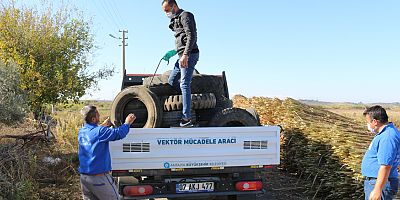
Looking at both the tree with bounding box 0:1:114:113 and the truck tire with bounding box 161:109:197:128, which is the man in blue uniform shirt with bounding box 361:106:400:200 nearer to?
the truck tire with bounding box 161:109:197:128

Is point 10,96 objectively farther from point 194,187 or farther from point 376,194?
point 376,194

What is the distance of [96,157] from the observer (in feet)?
13.9

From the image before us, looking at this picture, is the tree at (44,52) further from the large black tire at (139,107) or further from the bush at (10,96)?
the large black tire at (139,107)

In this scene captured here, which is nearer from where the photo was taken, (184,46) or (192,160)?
(192,160)

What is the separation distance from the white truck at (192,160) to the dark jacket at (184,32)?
1.31m

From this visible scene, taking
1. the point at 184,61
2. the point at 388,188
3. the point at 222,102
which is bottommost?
the point at 388,188

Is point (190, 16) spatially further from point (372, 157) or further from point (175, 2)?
point (372, 157)

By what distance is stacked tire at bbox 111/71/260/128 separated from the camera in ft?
17.0

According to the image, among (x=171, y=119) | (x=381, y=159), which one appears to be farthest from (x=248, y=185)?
(x=381, y=159)

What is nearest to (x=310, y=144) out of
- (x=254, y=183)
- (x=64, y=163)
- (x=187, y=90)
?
(x=254, y=183)

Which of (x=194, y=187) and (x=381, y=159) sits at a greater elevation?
(x=381, y=159)

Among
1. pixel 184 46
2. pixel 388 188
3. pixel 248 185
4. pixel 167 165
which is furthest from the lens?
pixel 184 46

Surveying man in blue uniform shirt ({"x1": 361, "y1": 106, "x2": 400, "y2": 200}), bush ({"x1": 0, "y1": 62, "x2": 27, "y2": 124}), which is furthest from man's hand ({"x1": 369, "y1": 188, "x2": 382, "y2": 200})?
bush ({"x1": 0, "y1": 62, "x2": 27, "y2": 124})

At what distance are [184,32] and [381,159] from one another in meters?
3.11
